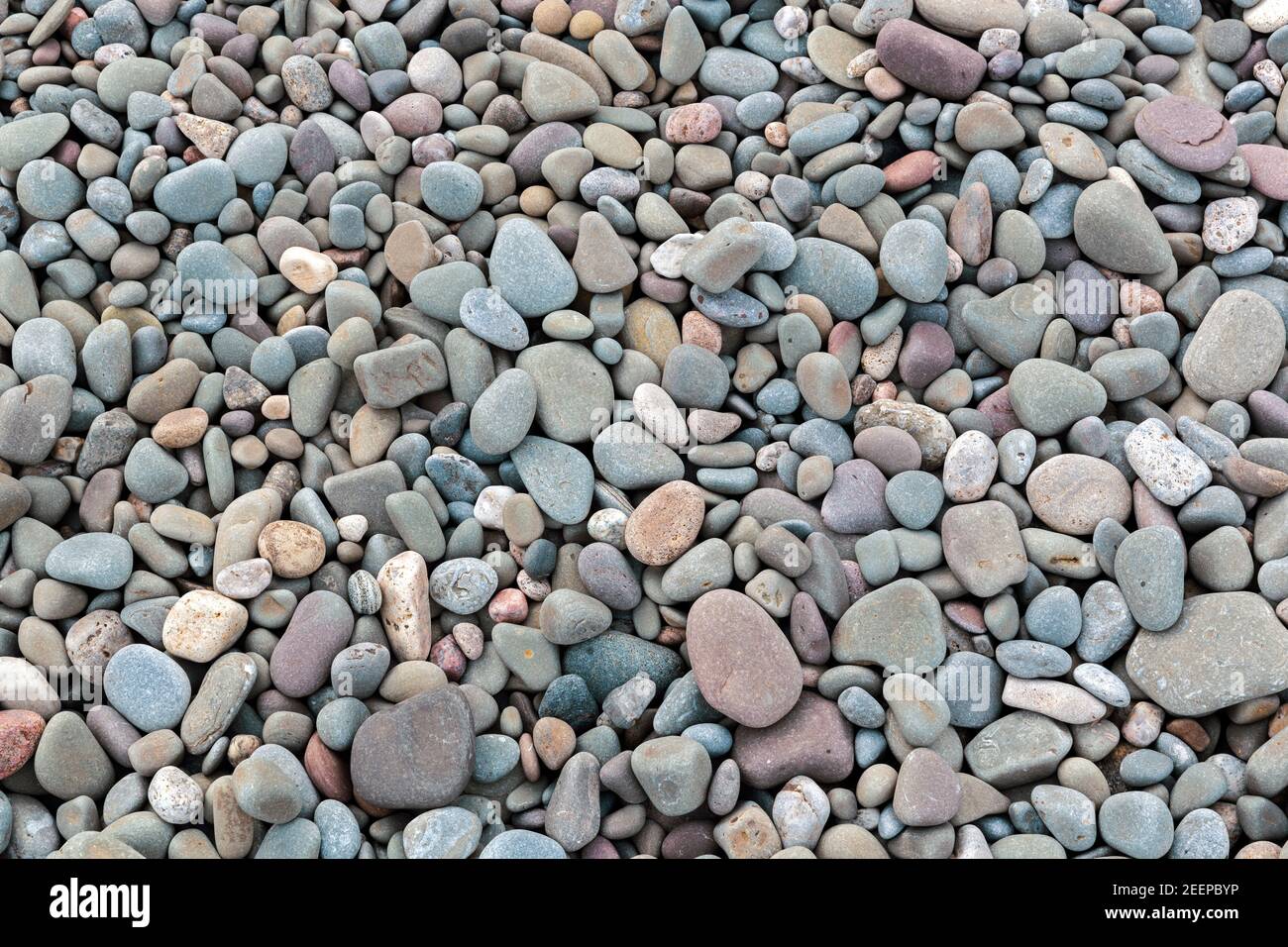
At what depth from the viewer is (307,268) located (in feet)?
7.70

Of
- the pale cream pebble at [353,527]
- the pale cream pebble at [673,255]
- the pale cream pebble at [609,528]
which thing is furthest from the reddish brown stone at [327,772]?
the pale cream pebble at [673,255]

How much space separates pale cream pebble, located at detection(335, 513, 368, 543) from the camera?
6.86 feet

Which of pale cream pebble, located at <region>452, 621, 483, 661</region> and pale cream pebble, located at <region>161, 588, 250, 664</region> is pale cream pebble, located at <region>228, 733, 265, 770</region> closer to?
pale cream pebble, located at <region>161, 588, 250, 664</region>

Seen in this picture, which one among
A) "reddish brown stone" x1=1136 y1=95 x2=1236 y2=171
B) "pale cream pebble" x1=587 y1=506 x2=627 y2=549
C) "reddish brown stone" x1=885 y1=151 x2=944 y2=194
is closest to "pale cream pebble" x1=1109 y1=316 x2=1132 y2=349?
"reddish brown stone" x1=1136 y1=95 x2=1236 y2=171

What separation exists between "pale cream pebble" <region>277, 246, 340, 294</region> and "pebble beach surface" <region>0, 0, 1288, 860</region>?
0.01 metres

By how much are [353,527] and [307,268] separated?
67cm

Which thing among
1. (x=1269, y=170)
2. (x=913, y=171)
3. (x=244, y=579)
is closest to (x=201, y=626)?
(x=244, y=579)

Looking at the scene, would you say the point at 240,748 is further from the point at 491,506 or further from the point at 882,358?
the point at 882,358

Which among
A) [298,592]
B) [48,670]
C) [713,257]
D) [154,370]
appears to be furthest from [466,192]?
[48,670]

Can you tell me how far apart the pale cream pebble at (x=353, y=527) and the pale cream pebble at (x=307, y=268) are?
620mm

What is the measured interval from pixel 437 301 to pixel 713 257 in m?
0.63

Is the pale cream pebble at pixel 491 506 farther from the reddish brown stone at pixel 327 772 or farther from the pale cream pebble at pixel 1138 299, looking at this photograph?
the pale cream pebble at pixel 1138 299

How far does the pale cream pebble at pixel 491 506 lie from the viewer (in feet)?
7.00

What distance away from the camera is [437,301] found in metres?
2.30
